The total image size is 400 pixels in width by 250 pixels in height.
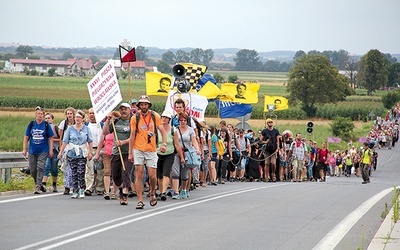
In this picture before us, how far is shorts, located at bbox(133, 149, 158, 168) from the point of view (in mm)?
15352

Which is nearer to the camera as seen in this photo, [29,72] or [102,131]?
[102,131]

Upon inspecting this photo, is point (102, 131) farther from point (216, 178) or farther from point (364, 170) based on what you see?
point (364, 170)

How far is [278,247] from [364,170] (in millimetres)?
23049

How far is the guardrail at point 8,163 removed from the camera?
1997cm

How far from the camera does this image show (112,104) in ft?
54.8

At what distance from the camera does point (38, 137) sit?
59.0 ft

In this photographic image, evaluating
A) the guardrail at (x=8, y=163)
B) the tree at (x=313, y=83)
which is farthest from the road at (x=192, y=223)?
the tree at (x=313, y=83)

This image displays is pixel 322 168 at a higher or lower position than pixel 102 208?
lower

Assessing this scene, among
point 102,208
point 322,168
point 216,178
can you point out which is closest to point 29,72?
point 322,168

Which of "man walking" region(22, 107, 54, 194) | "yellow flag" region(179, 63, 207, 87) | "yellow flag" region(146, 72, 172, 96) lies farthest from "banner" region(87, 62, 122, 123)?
"yellow flag" region(146, 72, 172, 96)

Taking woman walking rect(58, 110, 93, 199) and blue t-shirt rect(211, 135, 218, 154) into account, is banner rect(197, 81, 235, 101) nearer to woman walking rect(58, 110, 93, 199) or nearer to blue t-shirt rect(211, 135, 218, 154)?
blue t-shirt rect(211, 135, 218, 154)

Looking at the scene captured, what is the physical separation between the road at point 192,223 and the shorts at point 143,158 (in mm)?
780

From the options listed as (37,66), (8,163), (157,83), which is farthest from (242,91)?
(37,66)

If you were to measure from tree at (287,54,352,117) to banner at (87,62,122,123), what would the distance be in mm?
119620
